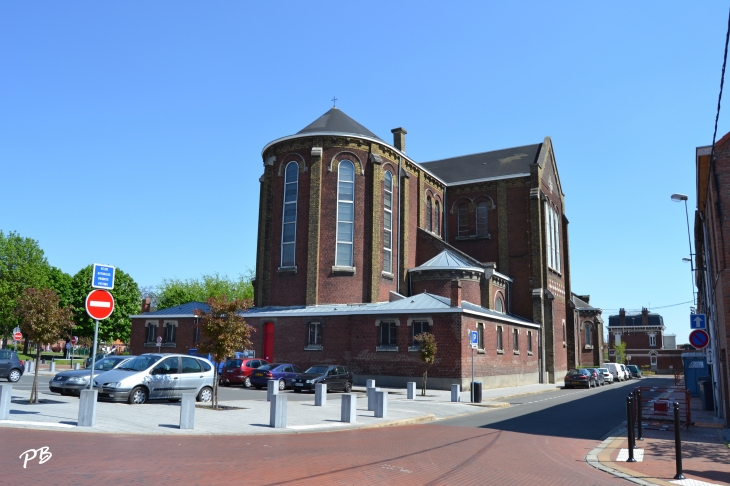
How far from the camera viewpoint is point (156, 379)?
58.7 ft

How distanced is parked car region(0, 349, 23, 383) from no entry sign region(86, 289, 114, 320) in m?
17.7

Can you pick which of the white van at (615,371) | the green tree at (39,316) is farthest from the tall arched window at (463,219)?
the green tree at (39,316)

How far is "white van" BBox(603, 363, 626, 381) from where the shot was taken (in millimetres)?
48562

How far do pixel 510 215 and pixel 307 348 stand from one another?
20586mm

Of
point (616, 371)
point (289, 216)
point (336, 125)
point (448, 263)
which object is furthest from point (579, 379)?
point (336, 125)

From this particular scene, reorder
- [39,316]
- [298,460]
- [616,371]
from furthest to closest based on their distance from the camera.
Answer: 1. [616,371]
2. [39,316]
3. [298,460]

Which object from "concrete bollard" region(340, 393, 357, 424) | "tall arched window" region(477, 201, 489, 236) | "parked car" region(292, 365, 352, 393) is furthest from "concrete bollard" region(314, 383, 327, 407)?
"tall arched window" region(477, 201, 489, 236)

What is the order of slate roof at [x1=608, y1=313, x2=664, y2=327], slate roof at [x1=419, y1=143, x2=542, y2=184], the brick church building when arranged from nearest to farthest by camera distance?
the brick church building < slate roof at [x1=419, y1=143, x2=542, y2=184] < slate roof at [x1=608, y1=313, x2=664, y2=327]

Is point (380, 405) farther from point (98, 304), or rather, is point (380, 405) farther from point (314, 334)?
point (314, 334)

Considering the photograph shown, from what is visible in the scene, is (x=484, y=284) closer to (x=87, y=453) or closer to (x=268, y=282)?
(x=268, y=282)

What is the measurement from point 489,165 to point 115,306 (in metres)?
40.3

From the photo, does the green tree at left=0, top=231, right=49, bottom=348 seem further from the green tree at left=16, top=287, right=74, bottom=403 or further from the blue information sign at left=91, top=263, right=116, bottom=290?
the blue information sign at left=91, top=263, right=116, bottom=290

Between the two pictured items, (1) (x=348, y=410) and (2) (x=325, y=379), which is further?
(2) (x=325, y=379)

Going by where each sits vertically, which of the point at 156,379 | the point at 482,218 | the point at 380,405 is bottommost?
the point at 380,405
